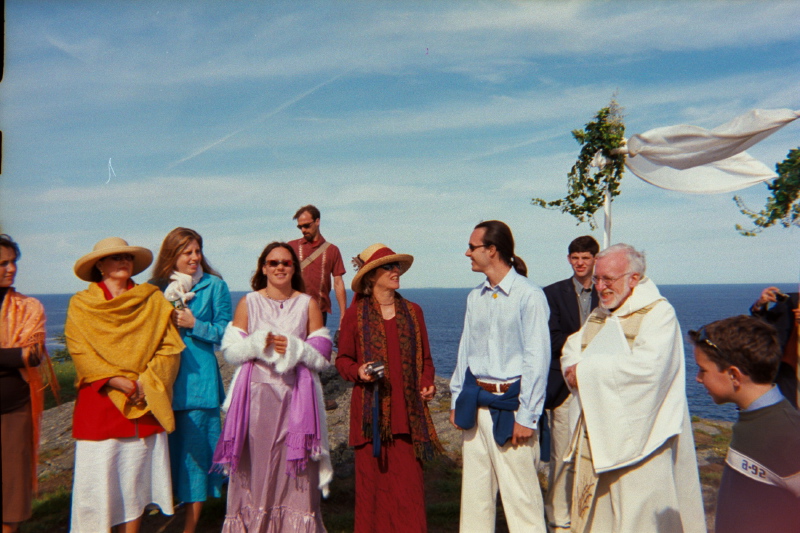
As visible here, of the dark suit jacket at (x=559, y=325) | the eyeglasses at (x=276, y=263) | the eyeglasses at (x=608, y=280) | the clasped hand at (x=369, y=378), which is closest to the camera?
the eyeglasses at (x=608, y=280)

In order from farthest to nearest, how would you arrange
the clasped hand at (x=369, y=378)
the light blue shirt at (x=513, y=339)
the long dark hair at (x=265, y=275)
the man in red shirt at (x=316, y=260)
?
the man in red shirt at (x=316, y=260)
the long dark hair at (x=265, y=275)
the clasped hand at (x=369, y=378)
the light blue shirt at (x=513, y=339)

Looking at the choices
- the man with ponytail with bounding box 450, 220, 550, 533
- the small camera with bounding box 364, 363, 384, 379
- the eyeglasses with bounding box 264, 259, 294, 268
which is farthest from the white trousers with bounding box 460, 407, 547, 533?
the eyeglasses with bounding box 264, 259, 294, 268

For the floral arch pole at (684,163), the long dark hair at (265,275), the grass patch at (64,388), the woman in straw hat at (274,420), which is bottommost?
the grass patch at (64,388)

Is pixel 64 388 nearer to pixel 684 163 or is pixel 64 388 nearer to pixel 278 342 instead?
pixel 278 342

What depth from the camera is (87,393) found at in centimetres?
423

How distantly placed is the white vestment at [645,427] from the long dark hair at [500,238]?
100cm

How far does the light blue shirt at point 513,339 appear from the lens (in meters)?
4.07

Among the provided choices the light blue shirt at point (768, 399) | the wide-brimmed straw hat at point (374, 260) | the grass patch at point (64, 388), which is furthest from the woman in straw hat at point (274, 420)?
the grass patch at point (64, 388)

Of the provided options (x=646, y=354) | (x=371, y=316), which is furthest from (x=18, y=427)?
(x=646, y=354)

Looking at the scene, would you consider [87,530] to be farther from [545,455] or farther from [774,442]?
[774,442]

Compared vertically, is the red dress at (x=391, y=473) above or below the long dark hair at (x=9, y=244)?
below

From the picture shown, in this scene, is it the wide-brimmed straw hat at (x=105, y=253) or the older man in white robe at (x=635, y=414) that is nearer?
the older man in white robe at (x=635, y=414)

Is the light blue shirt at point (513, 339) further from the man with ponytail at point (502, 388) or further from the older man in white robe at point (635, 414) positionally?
the older man in white robe at point (635, 414)

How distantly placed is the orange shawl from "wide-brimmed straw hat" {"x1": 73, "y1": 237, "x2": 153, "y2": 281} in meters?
0.37
